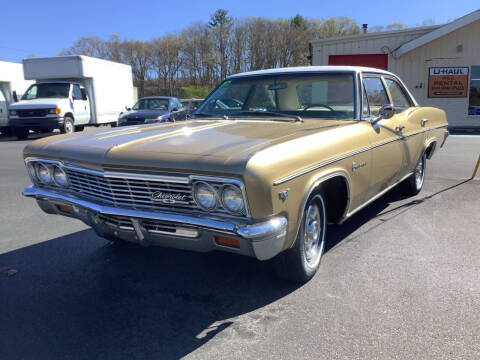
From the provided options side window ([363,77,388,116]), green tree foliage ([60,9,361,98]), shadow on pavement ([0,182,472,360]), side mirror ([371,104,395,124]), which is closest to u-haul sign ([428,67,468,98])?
side window ([363,77,388,116])

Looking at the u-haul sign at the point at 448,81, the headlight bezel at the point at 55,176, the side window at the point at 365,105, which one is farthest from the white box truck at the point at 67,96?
the u-haul sign at the point at 448,81

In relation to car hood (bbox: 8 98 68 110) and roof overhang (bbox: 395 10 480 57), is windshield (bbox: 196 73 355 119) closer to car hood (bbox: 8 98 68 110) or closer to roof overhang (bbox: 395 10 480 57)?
car hood (bbox: 8 98 68 110)

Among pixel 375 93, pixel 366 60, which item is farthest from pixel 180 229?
pixel 366 60

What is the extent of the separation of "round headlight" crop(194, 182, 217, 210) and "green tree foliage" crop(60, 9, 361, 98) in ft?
153

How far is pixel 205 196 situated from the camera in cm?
253

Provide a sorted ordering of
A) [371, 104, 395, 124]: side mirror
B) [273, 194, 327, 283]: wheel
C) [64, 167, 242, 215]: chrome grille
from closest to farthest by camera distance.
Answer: [64, 167, 242, 215]: chrome grille
[273, 194, 327, 283]: wheel
[371, 104, 395, 124]: side mirror

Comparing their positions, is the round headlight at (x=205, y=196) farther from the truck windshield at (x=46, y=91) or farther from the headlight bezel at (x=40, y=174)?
the truck windshield at (x=46, y=91)

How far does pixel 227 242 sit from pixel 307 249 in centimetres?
92

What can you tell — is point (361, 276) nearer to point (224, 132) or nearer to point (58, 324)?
point (224, 132)

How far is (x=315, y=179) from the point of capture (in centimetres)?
288

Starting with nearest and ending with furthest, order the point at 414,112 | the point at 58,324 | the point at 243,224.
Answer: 1. the point at 243,224
2. the point at 58,324
3. the point at 414,112

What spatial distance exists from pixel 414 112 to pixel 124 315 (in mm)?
4002

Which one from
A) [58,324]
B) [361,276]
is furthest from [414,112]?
[58,324]

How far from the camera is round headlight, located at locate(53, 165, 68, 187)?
320cm
